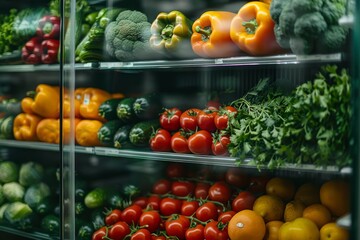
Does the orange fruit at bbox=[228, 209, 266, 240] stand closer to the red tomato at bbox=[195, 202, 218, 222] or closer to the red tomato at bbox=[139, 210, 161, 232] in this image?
the red tomato at bbox=[195, 202, 218, 222]

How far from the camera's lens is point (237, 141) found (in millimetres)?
2314

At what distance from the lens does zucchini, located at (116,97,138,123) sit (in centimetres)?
295

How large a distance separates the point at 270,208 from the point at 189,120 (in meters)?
0.63

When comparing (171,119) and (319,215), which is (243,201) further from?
(171,119)

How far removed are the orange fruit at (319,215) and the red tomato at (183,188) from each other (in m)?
0.81

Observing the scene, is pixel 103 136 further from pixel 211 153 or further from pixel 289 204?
pixel 289 204

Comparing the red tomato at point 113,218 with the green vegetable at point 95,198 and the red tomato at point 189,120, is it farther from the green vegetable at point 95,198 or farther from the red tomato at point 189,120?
the red tomato at point 189,120

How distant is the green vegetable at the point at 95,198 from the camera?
3.10 meters

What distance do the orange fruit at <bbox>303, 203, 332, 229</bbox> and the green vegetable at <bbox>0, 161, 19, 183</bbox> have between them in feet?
6.90

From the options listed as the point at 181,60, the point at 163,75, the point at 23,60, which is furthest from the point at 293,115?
the point at 23,60

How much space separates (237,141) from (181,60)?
586mm

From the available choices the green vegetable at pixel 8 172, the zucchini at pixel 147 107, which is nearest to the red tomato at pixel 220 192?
the zucchini at pixel 147 107

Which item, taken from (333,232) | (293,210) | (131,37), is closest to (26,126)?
(131,37)

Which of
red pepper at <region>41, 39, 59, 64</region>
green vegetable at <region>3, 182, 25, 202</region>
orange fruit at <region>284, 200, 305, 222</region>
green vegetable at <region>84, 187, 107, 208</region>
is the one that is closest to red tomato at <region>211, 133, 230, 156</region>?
orange fruit at <region>284, 200, 305, 222</region>
